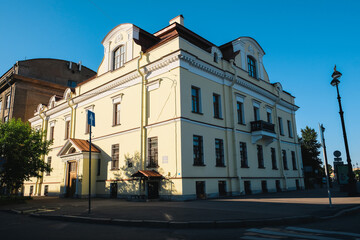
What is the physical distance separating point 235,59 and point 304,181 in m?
18.5

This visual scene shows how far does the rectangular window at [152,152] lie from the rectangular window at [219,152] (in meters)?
4.49

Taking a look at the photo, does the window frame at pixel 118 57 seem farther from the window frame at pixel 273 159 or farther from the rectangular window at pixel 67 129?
the window frame at pixel 273 159

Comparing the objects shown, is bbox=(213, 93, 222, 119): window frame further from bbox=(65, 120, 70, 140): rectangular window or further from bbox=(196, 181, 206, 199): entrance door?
bbox=(65, 120, 70, 140): rectangular window

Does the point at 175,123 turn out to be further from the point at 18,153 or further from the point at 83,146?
the point at 18,153

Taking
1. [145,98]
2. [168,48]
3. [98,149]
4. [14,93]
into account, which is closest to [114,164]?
[98,149]

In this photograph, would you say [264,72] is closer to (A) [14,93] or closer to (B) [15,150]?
(B) [15,150]

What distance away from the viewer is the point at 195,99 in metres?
19.1

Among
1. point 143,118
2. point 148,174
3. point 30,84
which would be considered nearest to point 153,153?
point 148,174

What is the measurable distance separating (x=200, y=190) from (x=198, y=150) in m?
2.68

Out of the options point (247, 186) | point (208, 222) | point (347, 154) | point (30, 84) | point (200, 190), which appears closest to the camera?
point (208, 222)

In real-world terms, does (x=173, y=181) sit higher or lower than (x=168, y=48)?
lower

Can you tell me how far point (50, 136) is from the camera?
31.2 m

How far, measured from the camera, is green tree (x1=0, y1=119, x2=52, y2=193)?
63.6ft

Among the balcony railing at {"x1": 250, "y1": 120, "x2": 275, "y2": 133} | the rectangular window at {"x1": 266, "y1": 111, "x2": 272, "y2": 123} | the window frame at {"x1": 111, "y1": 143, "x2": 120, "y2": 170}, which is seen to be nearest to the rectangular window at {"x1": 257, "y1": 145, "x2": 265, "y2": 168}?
the balcony railing at {"x1": 250, "y1": 120, "x2": 275, "y2": 133}
